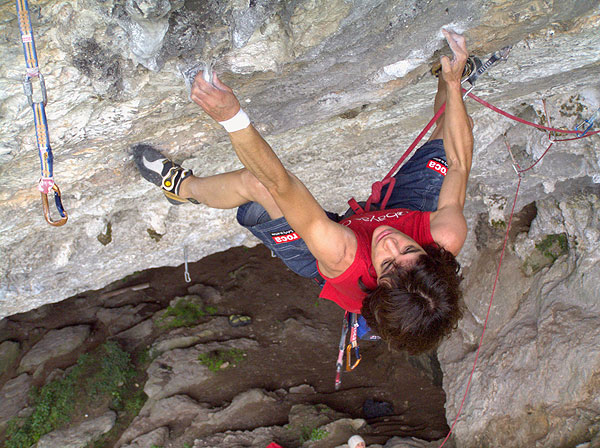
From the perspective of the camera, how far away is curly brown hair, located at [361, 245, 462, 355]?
2.22 meters

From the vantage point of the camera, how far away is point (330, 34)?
7.06ft

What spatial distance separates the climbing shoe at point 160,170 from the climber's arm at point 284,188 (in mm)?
1119

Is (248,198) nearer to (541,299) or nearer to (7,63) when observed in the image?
(7,63)

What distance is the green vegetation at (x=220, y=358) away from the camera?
240 inches

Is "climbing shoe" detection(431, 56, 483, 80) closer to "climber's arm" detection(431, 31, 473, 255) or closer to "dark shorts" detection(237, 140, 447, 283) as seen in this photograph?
"climber's arm" detection(431, 31, 473, 255)

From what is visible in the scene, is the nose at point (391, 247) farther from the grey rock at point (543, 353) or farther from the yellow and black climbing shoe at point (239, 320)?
the yellow and black climbing shoe at point (239, 320)

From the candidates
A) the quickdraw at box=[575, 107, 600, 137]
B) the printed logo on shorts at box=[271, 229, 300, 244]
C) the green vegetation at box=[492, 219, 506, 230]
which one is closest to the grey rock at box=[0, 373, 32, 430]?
the printed logo on shorts at box=[271, 229, 300, 244]

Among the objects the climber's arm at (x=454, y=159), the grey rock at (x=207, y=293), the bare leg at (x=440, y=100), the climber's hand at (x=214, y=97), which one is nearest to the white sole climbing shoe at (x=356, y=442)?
the grey rock at (x=207, y=293)

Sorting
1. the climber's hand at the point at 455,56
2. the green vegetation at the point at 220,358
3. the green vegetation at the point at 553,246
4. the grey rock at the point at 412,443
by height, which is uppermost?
the climber's hand at the point at 455,56

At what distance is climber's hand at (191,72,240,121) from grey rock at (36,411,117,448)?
5353mm

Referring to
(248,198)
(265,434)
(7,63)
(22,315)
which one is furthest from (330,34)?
(22,315)

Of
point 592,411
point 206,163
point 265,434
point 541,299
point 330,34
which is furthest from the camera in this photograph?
point 265,434

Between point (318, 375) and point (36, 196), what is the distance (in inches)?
173

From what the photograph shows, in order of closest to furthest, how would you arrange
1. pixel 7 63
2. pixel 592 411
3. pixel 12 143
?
pixel 7 63, pixel 12 143, pixel 592 411
